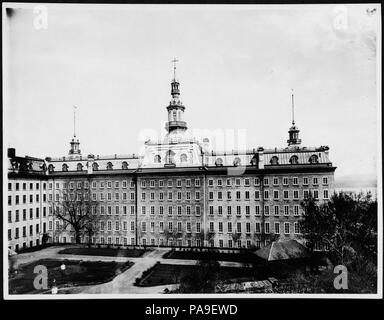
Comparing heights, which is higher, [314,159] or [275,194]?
[314,159]

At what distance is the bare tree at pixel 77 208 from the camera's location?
3961 mm

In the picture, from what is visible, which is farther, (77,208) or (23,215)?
(77,208)

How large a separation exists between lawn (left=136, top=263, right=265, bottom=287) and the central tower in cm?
196

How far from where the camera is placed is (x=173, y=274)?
12.3 ft

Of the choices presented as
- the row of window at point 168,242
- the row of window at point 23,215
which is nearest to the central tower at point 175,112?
Result: the row of window at point 168,242

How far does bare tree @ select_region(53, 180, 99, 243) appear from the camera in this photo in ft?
13.0

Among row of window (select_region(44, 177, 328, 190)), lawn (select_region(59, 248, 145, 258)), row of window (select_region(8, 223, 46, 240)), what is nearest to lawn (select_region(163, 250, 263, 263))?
lawn (select_region(59, 248, 145, 258))

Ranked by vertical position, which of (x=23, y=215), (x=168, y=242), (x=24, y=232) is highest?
(x=23, y=215)

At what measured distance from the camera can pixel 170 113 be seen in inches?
148

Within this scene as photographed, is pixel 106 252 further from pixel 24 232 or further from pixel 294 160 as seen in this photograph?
pixel 294 160

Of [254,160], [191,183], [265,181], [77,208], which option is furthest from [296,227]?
[77,208]

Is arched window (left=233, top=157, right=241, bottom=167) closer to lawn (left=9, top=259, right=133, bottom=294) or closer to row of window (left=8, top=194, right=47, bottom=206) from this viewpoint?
lawn (left=9, top=259, right=133, bottom=294)

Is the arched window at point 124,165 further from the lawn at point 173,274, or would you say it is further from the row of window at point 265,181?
the lawn at point 173,274

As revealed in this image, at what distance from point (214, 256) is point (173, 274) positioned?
2.09ft
